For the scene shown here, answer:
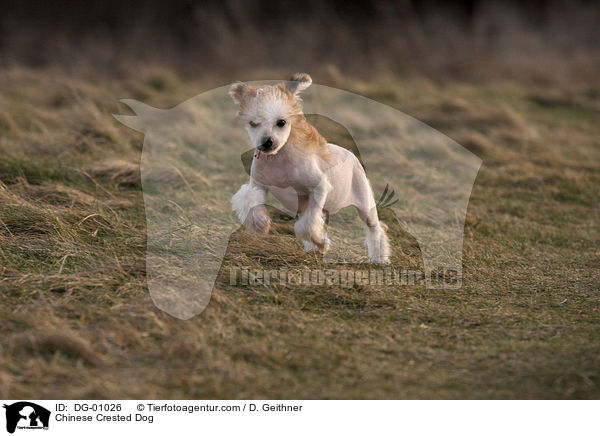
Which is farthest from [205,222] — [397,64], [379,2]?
[379,2]

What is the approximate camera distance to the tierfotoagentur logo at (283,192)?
415cm

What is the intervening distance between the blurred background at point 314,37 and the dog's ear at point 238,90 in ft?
22.5

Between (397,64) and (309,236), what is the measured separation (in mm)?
9645

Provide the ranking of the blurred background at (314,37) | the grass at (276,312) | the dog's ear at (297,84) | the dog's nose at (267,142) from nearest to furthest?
the grass at (276,312), the dog's nose at (267,142), the dog's ear at (297,84), the blurred background at (314,37)

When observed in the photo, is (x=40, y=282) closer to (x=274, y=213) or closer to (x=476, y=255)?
(x=274, y=213)

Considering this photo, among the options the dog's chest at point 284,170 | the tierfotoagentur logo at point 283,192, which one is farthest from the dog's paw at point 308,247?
the dog's chest at point 284,170

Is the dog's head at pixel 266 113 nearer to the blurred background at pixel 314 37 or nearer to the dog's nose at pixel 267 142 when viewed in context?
the dog's nose at pixel 267 142

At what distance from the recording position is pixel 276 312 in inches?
146

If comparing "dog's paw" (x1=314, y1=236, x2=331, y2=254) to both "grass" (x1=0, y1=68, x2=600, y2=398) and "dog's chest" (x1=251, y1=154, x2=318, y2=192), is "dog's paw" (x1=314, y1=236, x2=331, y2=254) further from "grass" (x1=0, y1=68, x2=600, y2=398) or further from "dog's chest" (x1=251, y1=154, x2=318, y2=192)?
"dog's chest" (x1=251, y1=154, x2=318, y2=192)

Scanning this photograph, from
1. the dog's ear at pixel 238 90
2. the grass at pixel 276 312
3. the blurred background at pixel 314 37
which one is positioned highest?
the blurred background at pixel 314 37

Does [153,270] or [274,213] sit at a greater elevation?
[274,213]

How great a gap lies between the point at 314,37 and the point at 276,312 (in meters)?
10.8

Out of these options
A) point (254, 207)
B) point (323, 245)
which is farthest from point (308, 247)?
point (254, 207)
